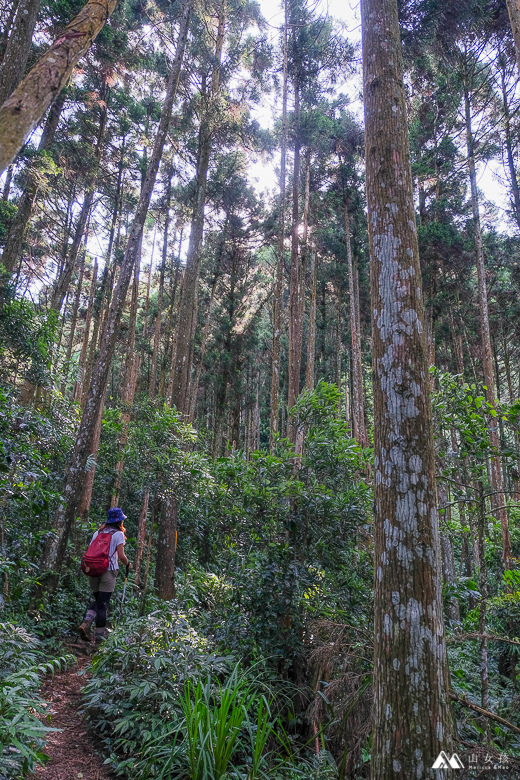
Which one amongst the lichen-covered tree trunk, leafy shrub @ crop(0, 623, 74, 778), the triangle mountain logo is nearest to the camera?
the triangle mountain logo

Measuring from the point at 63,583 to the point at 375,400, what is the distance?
6.83m

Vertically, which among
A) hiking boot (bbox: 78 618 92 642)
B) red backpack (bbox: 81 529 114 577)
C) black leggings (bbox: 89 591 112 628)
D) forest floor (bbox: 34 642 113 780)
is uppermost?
red backpack (bbox: 81 529 114 577)

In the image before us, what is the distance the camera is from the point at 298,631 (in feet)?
13.8

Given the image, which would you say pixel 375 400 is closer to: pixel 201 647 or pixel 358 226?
pixel 201 647

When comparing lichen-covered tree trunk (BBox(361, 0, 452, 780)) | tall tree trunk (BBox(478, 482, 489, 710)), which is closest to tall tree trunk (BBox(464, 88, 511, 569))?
tall tree trunk (BBox(478, 482, 489, 710))

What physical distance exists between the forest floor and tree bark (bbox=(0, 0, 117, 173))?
4.11 metres

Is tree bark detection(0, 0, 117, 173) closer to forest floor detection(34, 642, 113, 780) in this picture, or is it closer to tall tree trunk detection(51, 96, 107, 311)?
forest floor detection(34, 642, 113, 780)

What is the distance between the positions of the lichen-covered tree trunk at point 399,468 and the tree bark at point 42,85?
2446 mm

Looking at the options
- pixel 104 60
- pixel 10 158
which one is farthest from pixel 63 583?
pixel 104 60

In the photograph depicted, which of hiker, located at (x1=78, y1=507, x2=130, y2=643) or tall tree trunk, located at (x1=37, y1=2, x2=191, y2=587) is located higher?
tall tree trunk, located at (x1=37, y1=2, x2=191, y2=587)

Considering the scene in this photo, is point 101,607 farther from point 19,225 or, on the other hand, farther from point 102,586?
point 19,225

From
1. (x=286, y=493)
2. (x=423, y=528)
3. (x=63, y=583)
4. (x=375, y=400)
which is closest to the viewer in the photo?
(x=423, y=528)

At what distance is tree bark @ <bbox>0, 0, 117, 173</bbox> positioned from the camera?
283cm

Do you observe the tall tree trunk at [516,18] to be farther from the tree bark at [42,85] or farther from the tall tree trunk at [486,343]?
the tall tree trunk at [486,343]
